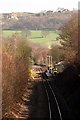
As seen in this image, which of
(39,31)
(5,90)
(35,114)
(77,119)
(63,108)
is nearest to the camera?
(5,90)

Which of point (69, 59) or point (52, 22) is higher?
point (52, 22)

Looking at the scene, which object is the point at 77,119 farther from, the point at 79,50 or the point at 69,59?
the point at 69,59

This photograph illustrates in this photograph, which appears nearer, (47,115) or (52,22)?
(47,115)

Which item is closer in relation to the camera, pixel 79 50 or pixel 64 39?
pixel 79 50

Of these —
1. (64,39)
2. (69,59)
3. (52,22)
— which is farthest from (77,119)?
(52,22)

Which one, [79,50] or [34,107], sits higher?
[79,50]

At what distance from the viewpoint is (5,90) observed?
17.9 metres

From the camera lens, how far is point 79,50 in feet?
137

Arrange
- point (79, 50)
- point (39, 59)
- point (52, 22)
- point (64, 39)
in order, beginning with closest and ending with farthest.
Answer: point (79, 50) → point (64, 39) → point (52, 22) → point (39, 59)

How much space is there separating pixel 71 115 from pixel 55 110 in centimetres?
279

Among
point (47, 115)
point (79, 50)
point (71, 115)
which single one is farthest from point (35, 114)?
point (79, 50)

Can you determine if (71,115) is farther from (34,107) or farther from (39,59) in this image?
(39,59)

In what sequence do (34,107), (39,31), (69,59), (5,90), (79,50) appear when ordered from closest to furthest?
(5,90) → (34,107) → (79,50) → (69,59) → (39,31)

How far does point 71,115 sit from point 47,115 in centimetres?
170
